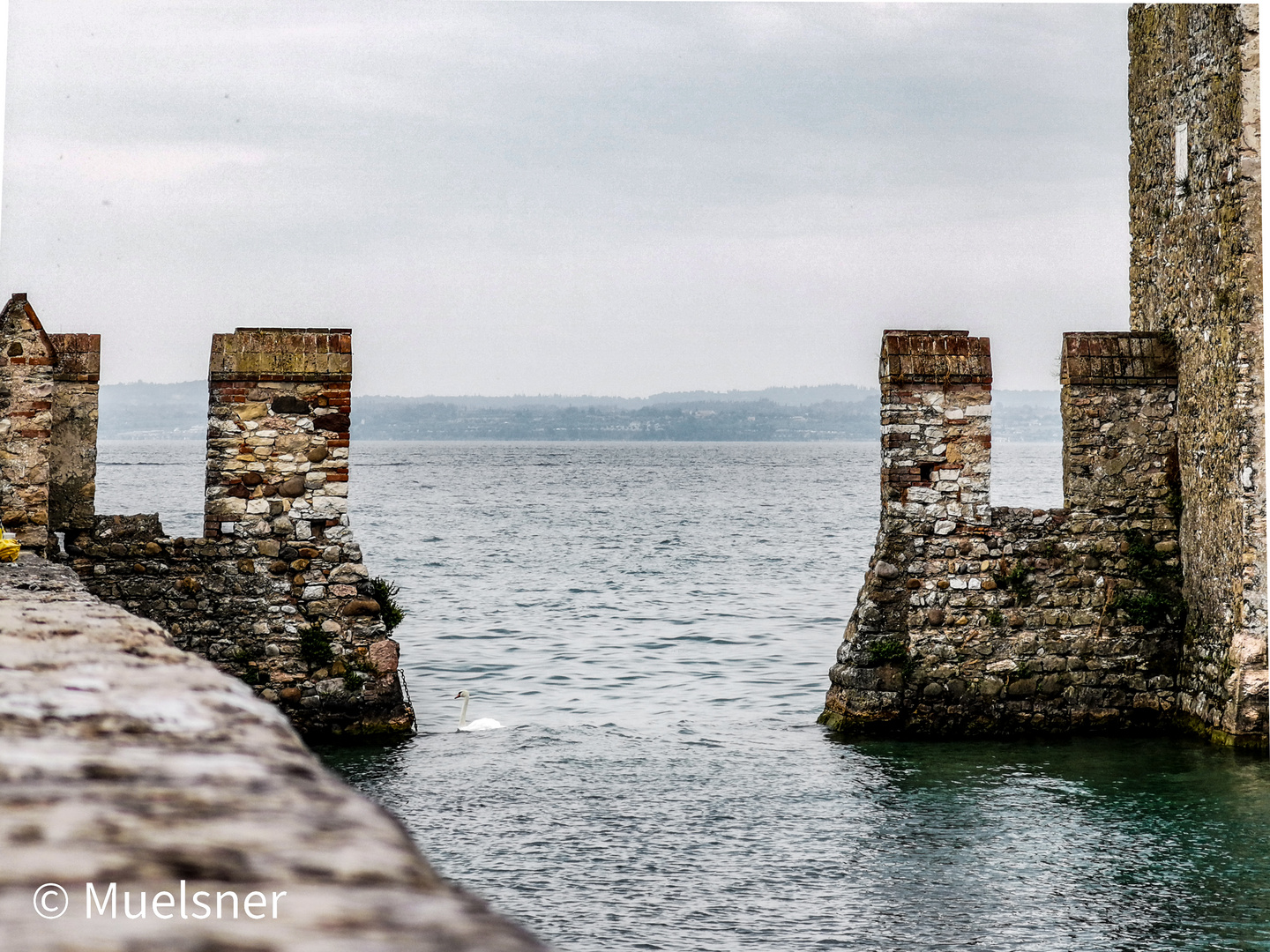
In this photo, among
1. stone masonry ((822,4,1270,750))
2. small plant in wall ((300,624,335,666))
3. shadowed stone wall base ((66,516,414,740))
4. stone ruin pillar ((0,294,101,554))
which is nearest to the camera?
stone ruin pillar ((0,294,101,554))

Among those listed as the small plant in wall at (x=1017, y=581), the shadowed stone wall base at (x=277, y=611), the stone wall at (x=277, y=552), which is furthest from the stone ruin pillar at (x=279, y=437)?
the small plant in wall at (x=1017, y=581)

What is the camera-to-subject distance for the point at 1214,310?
9.93 metres

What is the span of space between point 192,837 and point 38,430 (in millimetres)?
9605

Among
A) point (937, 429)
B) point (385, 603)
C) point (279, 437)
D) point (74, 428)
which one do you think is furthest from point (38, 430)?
point (937, 429)

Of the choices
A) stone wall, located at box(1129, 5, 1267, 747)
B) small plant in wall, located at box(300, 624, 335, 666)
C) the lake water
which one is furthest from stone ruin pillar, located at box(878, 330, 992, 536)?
small plant in wall, located at box(300, 624, 335, 666)

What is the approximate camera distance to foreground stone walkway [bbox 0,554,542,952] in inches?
34.0

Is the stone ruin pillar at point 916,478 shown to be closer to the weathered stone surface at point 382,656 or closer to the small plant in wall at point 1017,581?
the small plant in wall at point 1017,581

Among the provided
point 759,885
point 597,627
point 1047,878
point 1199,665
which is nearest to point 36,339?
point 759,885

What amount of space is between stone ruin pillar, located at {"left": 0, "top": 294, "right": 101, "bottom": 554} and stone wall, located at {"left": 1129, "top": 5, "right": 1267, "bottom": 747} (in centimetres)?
875

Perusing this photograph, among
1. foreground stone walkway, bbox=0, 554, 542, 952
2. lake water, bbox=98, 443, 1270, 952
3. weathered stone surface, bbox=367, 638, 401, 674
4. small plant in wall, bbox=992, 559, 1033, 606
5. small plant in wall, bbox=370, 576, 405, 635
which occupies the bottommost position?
lake water, bbox=98, 443, 1270, 952

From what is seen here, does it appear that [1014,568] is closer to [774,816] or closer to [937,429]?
[937,429]

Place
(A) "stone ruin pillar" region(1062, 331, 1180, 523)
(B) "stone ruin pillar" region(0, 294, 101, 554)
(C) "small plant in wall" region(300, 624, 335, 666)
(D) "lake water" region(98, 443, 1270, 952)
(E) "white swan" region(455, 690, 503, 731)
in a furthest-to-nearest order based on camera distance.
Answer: (E) "white swan" region(455, 690, 503, 731) < (A) "stone ruin pillar" region(1062, 331, 1180, 523) < (C) "small plant in wall" region(300, 624, 335, 666) < (B) "stone ruin pillar" region(0, 294, 101, 554) < (D) "lake water" region(98, 443, 1270, 952)

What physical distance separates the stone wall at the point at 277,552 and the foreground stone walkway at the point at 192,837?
8.68 m

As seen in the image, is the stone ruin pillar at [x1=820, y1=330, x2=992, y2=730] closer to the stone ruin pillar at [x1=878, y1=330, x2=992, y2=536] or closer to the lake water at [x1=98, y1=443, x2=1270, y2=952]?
the stone ruin pillar at [x1=878, y1=330, x2=992, y2=536]
